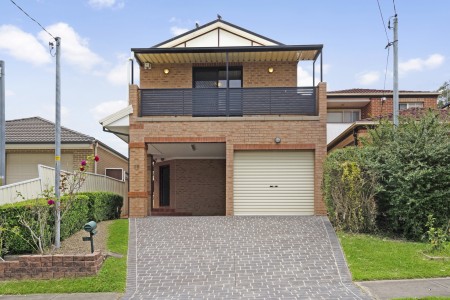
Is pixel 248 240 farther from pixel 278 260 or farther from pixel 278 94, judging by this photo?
pixel 278 94

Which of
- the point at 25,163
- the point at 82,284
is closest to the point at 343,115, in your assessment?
the point at 25,163

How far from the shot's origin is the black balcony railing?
15.8 meters

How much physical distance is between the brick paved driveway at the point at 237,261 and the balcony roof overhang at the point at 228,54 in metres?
6.31

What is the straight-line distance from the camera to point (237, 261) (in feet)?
33.6

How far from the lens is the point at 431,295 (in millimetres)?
7586

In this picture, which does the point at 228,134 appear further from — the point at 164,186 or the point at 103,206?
the point at 164,186

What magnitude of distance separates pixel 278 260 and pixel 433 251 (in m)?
3.70

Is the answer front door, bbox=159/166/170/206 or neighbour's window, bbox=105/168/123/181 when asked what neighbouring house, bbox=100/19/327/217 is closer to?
front door, bbox=159/166/170/206

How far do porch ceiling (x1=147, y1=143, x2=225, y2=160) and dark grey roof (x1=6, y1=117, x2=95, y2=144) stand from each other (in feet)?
10.3

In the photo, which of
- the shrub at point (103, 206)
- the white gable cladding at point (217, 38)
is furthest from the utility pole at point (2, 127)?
the white gable cladding at point (217, 38)

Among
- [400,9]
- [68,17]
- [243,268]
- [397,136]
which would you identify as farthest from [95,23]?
[400,9]

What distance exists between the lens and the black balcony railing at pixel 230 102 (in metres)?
15.8

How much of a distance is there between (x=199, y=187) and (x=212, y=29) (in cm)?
735

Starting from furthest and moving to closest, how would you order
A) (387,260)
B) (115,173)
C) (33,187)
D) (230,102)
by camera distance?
(115,173)
(230,102)
(33,187)
(387,260)
